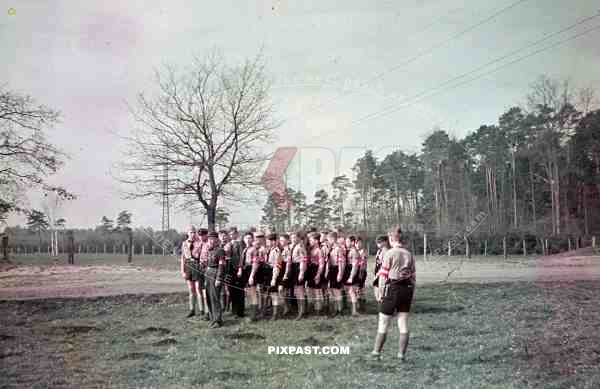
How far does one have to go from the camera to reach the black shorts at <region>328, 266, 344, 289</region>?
674 cm

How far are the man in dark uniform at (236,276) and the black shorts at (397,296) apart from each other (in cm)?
185

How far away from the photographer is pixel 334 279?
678cm

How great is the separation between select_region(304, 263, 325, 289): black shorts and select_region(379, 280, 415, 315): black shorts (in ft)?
4.89

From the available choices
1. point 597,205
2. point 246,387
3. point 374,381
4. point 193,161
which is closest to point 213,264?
point 193,161

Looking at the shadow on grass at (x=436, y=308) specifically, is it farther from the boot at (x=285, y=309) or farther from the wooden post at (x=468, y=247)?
the boot at (x=285, y=309)

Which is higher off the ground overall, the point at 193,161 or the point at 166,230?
the point at 193,161

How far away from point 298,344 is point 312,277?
3.81ft

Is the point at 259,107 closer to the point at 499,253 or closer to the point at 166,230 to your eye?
the point at 166,230

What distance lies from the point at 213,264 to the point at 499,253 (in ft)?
11.1

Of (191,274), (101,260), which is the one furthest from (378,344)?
(101,260)

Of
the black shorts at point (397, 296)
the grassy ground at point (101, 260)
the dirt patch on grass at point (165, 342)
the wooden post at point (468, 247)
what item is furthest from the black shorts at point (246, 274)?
the wooden post at point (468, 247)

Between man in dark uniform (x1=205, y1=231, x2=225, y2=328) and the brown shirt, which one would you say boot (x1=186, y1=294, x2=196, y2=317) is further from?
the brown shirt

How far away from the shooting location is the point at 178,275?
6613 mm

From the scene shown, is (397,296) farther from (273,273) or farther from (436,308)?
(273,273)
